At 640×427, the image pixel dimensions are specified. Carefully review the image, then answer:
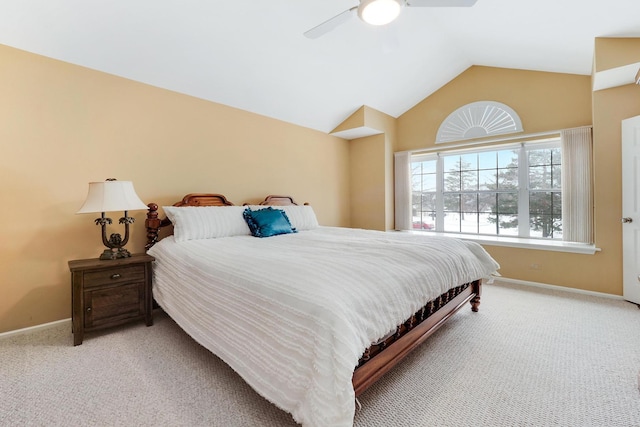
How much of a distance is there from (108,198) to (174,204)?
0.88 meters

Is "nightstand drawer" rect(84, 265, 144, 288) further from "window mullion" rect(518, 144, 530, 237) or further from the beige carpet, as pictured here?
"window mullion" rect(518, 144, 530, 237)

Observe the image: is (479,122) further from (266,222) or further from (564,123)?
(266,222)

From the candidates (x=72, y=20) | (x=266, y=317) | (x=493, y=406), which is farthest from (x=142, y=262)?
(x=493, y=406)

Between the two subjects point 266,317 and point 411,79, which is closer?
point 266,317

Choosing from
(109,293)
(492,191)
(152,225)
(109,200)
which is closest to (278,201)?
(152,225)

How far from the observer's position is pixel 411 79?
4.19 metres

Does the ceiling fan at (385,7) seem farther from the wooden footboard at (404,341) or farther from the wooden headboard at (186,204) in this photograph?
the wooden headboard at (186,204)

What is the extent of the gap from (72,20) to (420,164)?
15.6 ft

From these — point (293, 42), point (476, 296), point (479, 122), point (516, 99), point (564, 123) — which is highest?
point (293, 42)

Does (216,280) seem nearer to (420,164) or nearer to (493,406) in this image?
(493,406)

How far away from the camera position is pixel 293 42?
300cm

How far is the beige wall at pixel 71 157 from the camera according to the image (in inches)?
91.2

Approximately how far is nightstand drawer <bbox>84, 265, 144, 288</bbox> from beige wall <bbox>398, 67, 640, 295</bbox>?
14.0 ft

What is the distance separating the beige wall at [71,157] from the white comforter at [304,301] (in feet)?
3.18
